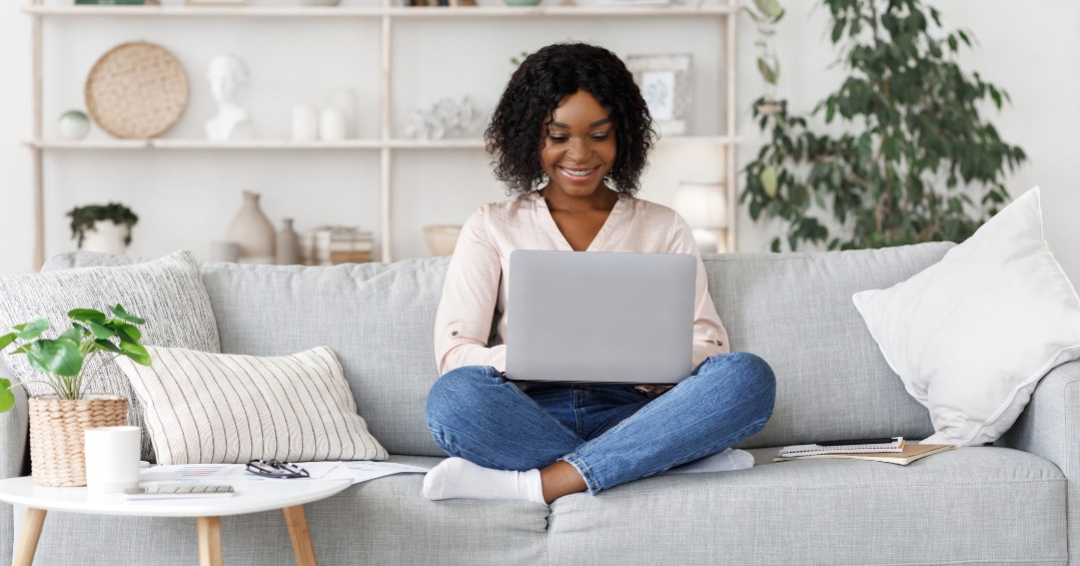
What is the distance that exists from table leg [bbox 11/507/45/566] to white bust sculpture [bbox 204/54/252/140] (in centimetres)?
249

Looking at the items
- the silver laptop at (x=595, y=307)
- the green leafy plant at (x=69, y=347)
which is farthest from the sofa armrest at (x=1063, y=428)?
the green leafy plant at (x=69, y=347)

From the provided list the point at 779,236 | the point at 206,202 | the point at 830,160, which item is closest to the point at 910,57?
the point at 830,160

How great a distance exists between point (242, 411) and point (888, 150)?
2290 mm

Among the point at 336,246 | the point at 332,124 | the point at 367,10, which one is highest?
the point at 367,10

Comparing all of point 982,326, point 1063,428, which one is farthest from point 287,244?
point 1063,428

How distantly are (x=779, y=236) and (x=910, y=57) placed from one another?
76 cm

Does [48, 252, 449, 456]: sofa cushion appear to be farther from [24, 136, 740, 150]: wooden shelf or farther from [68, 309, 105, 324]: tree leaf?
[24, 136, 740, 150]: wooden shelf

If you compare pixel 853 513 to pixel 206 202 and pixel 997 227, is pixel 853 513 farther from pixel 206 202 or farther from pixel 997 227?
pixel 206 202

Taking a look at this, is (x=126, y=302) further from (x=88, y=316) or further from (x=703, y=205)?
(x=703, y=205)

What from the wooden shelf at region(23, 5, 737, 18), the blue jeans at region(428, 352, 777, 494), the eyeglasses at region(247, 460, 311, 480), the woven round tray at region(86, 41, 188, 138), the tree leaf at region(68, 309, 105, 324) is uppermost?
the wooden shelf at region(23, 5, 737, 18)

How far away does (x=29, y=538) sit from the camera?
1490mm

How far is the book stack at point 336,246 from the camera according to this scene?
3.80m

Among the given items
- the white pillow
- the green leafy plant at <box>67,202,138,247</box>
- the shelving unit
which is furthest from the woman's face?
the green leafy plant at <box>67,202,138,247</box>

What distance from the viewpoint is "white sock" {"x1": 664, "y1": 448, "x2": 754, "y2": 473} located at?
1.83m
